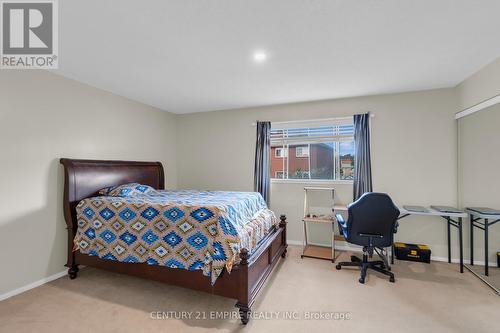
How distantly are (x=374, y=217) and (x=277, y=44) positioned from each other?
2.24m

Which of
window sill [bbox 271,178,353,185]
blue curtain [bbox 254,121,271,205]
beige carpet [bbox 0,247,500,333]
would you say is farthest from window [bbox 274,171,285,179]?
beige carpet [bbox 0,247,500,333]

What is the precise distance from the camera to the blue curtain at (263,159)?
4.14 meters

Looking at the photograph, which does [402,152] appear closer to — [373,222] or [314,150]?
[314,150]

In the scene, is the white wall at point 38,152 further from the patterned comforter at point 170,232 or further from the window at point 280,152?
the window at point 280,152

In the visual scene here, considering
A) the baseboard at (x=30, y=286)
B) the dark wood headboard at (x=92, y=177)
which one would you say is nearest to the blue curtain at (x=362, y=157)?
the dark wood headboard at (x=92, y=177)

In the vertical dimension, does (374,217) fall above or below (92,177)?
below

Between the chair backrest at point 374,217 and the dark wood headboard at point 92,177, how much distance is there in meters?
3.37

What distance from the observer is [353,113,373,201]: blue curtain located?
3.56 meters

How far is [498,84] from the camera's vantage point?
2434 millimetres

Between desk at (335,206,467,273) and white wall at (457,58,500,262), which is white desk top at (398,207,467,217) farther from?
white wall at (457,58,500,262)

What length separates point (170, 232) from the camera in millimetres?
2287

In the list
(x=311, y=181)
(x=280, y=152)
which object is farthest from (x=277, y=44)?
(x=311, y=181)

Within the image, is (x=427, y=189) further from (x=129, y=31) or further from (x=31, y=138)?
(x=31, y=138)

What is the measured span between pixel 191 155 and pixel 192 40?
9.94 ft
